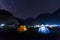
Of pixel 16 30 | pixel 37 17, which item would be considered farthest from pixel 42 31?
pixel 16 30

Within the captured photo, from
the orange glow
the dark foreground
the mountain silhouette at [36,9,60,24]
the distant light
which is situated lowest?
the dark foreground

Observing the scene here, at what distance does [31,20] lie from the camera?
205 centimetres

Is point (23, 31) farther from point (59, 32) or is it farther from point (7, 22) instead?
point (59, 32)

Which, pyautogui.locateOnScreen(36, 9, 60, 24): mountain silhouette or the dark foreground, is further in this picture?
the dark foreground

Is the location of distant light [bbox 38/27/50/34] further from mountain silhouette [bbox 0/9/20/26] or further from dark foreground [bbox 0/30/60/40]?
mountain silhouette [bbox 0/9/20/26]

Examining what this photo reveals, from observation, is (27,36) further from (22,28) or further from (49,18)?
(49,18)

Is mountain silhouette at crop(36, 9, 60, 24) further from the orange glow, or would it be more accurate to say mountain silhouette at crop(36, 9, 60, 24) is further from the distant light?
the orange glow

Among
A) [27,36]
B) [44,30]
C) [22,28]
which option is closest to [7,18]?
[22,28]

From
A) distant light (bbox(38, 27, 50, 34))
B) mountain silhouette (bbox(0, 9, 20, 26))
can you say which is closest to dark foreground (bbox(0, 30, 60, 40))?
distant light (bbox(38, 27, 50, 34))

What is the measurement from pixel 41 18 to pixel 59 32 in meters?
0.43

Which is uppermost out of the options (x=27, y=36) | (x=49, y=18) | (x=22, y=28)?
(x=49, y=18)

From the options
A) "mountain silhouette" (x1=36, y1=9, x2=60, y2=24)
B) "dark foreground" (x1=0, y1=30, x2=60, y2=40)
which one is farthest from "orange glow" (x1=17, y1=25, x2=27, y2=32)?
"mountain silhouette" (x1=36, y1=9, x2=60, y2=24)

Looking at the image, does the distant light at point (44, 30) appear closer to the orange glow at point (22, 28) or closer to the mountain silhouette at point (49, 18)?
the mountain silhouette at point (49, 18)

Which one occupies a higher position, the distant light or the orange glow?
the orange glow
